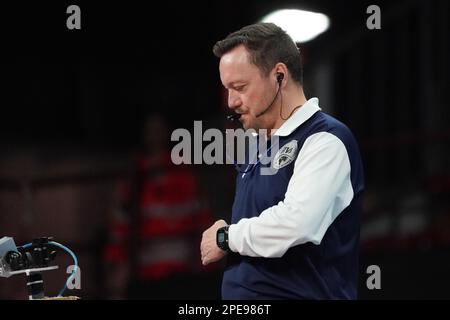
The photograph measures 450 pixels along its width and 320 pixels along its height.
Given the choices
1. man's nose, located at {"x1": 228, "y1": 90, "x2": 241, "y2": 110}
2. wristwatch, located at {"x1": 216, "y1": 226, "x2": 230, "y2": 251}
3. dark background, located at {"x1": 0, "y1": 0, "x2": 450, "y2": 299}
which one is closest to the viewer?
wristwatch, located at {"x1": 216, "y1": 226, "x2": 230, "y2": 251}

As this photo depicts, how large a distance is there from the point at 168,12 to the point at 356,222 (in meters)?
4.93

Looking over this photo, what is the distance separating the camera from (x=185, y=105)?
771cm

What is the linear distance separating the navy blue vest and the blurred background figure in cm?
249

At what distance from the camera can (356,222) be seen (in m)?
2.26

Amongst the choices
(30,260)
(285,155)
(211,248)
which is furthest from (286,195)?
(30,260)

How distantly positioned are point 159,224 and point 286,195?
2775 mm

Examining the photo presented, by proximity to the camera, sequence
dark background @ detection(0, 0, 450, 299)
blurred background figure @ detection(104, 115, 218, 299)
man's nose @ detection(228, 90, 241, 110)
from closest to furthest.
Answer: man's nose @ detection(228, 90, 241, 110), blurred background figure @ detection(104, 115, 218, 299), dark background @ detection(0, 0, 450, 299)

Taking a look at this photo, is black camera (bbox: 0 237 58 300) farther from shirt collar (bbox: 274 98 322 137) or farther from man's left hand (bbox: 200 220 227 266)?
shirt collar (bbox: 274 98 322 137)

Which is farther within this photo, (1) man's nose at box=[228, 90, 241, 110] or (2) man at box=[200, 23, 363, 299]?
(1) man's nose at box=[228, 90, 241, 110]

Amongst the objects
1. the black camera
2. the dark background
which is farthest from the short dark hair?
the dark background

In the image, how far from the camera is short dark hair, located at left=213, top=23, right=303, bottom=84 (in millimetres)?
2275

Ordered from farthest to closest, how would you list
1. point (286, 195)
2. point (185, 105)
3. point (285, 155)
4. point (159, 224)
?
point (185, 105) < point (159, 224) < point (285, 155) < point (286, 195)

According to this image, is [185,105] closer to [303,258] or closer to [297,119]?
[297,119]

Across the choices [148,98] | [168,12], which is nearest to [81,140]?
[148,98]
